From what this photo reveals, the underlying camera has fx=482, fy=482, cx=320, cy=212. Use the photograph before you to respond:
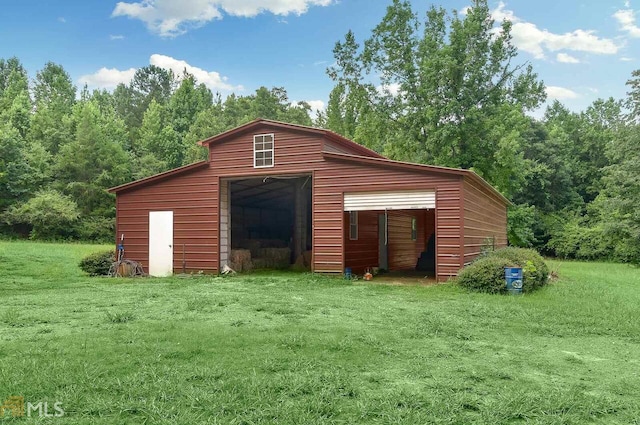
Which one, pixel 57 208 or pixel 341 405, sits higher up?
pixel 57 208

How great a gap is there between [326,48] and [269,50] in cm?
503

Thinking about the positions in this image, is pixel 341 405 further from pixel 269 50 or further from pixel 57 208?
pixel 57 208

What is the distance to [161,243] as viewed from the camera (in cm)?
1526

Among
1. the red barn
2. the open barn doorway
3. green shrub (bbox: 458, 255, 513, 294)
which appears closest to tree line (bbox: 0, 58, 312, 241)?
the open barn doorway

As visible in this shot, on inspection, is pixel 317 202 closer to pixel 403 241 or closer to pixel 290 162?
pixel 290 162

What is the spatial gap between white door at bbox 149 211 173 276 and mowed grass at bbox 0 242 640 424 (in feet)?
19.0

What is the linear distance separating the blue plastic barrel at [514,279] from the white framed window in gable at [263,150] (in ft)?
23.6

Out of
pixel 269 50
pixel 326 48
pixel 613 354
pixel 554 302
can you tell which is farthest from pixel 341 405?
pixel 326 48

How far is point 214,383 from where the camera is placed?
3.87m

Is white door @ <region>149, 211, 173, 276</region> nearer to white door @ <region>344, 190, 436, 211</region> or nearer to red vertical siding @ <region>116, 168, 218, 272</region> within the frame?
red vertical siding @ <region>116, 168, 218, 272</region>

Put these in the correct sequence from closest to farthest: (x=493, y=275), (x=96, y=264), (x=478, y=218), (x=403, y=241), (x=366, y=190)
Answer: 1. (x=493, y=275)
2. (x=366, y=190)
3. (x=478, y=218)
4. (x=96, y=264)
5. (x=403, y=241)

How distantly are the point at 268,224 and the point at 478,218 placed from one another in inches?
437

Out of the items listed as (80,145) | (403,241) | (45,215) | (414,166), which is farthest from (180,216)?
(80,145)

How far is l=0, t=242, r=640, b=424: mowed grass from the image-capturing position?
343cm
